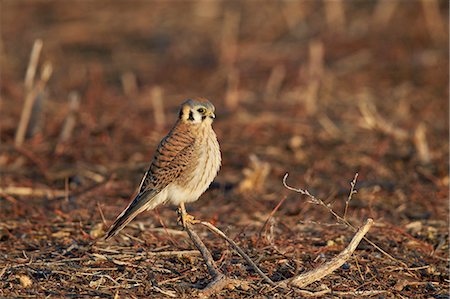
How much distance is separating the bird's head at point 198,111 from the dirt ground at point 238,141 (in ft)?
2.23

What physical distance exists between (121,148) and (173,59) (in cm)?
332

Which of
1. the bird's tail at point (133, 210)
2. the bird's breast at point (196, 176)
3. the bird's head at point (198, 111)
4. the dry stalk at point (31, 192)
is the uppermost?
the bird's head at point (198, 111)

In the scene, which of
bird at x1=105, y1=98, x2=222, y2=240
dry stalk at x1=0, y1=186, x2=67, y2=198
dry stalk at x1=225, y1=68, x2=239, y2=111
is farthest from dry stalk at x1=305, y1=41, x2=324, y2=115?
bird at x1=105, y1=98, x2=222, y2=240

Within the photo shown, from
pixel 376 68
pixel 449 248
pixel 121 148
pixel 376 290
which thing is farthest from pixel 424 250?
pixel 376 68

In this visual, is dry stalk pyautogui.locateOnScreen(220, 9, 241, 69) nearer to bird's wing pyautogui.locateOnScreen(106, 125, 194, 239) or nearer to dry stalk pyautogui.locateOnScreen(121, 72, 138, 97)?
dry stalk pyautogui.locateOnScreen(121, 72, 138, 97)

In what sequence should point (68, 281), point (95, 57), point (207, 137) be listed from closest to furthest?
point (68, 281) < point (207, 137) < point (95, 57)

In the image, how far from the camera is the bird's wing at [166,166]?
15.9 ft

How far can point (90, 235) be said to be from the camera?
5.09 metres

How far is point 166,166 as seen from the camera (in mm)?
4926

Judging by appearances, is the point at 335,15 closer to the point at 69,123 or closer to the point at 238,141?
the point at 238,141

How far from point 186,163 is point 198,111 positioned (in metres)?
0.33

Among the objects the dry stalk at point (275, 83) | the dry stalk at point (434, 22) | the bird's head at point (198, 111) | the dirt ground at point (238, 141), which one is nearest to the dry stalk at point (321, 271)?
the dirt ground at point (238, 141)

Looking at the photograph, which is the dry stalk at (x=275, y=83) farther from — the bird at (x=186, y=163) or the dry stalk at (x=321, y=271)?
the dry stalk at (x=321, y=271)

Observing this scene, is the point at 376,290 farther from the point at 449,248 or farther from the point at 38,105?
the point at 38,105
